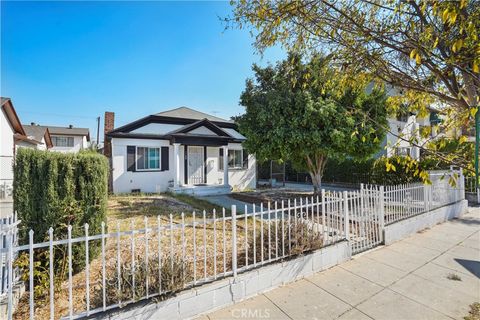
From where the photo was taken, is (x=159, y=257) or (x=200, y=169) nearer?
(x=159, y=257)

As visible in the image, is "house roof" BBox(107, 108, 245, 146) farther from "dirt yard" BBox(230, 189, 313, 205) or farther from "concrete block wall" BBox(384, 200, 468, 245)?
"concrete block wall" BBox(384, 200, 468, 245)

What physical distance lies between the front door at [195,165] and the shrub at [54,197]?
10887 mm

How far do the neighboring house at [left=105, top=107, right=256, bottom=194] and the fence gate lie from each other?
933 cm

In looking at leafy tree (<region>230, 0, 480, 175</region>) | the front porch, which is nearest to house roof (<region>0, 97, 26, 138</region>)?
the front porch

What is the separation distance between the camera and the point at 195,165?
15.0 meters

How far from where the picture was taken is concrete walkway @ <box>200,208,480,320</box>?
10.2ft

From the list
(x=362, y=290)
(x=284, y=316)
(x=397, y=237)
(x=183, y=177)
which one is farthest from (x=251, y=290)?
(x=183, y=177)

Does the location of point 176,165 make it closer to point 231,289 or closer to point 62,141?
point 231,289

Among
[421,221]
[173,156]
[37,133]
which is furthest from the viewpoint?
[37,133]

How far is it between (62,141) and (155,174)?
101ft

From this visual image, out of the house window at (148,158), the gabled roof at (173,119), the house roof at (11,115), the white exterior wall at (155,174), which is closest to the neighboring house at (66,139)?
the house roof at (11,115)

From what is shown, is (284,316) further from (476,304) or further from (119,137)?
(119,137)

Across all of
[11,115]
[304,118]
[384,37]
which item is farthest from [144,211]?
[11,115]

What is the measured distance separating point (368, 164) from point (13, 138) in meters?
24.0
